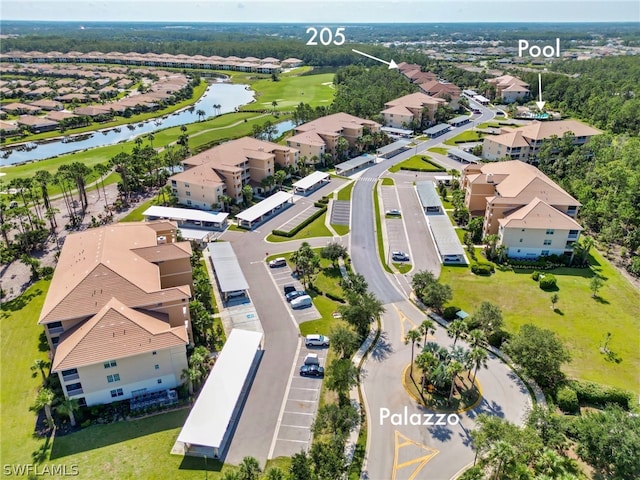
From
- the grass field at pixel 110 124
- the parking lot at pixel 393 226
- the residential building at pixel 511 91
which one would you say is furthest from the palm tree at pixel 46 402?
the residential building at pixel 511 91

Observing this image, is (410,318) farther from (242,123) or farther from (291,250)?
(242,123)

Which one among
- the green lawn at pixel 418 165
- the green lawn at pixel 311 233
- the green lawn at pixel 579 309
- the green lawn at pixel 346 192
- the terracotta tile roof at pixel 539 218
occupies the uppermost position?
the terracotta tile roof at pixel 539 218

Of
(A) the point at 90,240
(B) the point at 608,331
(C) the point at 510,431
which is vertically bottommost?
(B) the point at 608,331

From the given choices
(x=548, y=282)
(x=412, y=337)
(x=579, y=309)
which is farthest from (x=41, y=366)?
(x=579, y=309)

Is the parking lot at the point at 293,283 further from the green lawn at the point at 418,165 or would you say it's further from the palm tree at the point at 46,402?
the green lawn at the point at 418,165

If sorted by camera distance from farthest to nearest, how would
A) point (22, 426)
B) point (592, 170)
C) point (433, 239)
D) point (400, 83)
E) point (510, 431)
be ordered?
point (400, 83) → point (592, 170) → point (433, 239) → point (22, 426) → point (510, 431)

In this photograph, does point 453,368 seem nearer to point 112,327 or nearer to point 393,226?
point 112,327

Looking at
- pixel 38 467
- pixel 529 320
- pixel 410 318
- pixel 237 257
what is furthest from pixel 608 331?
pixel 38 467
